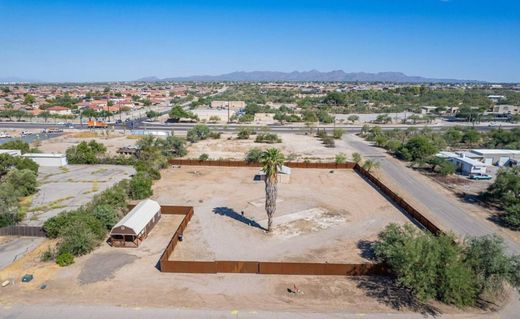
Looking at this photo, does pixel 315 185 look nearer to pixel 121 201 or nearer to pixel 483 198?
pixel 483 198

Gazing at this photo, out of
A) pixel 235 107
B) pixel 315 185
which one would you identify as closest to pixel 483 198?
pixel 315 185

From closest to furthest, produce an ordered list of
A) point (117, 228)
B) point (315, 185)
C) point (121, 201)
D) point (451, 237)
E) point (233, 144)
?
1. point (451, 237)
2. point (117, 228)
3. point (121, 201)
4. point (315, 185)
5. point (233, 144)

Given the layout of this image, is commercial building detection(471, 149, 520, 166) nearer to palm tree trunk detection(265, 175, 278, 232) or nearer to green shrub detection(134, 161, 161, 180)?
palm tree trunk detection(265, 175, 278, 232)

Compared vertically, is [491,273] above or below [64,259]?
above

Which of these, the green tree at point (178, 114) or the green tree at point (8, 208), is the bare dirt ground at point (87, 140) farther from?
the green tree at point (8, 208)

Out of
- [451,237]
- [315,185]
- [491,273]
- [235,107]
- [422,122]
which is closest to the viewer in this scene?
[491,273]
